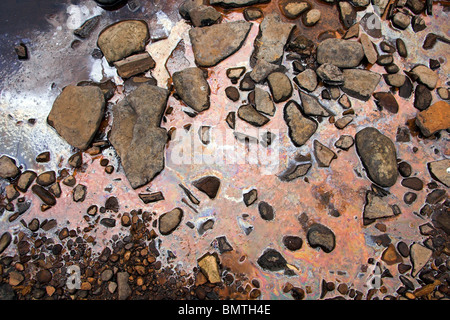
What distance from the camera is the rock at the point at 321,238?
170 cm

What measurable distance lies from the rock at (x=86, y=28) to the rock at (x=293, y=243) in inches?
66.7

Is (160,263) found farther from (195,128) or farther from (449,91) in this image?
(449,91)

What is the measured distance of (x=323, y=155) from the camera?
180 cm

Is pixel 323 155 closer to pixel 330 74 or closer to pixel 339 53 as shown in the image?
pixel 330 74

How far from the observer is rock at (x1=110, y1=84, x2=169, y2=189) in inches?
69.0

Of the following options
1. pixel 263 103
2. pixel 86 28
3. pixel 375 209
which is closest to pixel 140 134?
pixel 263 103

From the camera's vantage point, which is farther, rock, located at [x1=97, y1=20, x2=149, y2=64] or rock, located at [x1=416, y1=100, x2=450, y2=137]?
rock, located at [x1=97, y1=20, x2=149, y2=64]

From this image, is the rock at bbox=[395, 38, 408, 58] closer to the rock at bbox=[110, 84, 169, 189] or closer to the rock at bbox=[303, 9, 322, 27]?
the rock at bbox=[303, 9, 322, 27]

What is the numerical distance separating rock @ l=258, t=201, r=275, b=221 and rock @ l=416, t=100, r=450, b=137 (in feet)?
3.19

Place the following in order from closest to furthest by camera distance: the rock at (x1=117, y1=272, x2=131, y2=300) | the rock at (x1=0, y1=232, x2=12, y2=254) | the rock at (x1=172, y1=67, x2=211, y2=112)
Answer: the rock at (x1=117, y1=272, x2=131, y2=300), the rock at (x1=0, y1=232, x2=12, y2=254), the rock at (x1=172, y1=67, x2=211, y2=112)

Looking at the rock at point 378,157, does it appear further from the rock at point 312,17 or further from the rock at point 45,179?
the rock at point 45,179

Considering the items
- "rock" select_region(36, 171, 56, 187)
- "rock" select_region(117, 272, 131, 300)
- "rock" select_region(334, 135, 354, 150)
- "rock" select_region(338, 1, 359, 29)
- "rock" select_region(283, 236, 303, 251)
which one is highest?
"rock" select_region(338, 1, 359, 29)

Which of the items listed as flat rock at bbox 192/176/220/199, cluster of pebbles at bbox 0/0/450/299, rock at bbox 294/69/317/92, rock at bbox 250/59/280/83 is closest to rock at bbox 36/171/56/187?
cluster of pebbles at bbox 0/0/450/299

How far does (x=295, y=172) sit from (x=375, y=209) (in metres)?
0.46
